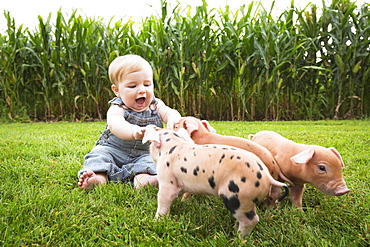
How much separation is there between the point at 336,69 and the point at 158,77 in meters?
3.80

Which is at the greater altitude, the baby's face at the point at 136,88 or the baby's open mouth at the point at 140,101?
the baby's face at the point at 136,88

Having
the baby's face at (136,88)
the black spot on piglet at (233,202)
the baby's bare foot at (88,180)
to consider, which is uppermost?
the baby's face at (136,88)

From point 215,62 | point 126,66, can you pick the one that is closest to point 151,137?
point 126,66

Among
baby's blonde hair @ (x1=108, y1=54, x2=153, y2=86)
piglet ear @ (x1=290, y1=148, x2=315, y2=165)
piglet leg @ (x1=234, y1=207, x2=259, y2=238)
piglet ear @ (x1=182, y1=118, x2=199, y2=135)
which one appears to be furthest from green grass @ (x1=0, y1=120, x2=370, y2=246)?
baby's blonde hair @ (x1=108, y1=54, x2=153, y2=86)

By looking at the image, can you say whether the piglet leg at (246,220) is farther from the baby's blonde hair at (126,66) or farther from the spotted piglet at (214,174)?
the baby's blonde hair at (126,66)

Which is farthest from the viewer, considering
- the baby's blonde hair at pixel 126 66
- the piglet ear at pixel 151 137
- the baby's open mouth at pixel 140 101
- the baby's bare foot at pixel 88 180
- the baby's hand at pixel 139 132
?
the baby's open mouth at pixel 140 101

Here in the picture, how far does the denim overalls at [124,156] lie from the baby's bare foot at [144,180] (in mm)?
94

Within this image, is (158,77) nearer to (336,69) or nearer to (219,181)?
(336,69)

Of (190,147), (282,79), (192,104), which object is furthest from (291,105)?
(190,147)

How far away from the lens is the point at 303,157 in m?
1.43

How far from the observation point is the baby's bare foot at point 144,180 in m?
1.99

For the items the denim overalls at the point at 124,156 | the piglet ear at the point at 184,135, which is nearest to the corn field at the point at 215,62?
the denim overalls at the point at 124,156

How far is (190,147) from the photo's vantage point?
4.65 ft

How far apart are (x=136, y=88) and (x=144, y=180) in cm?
65
